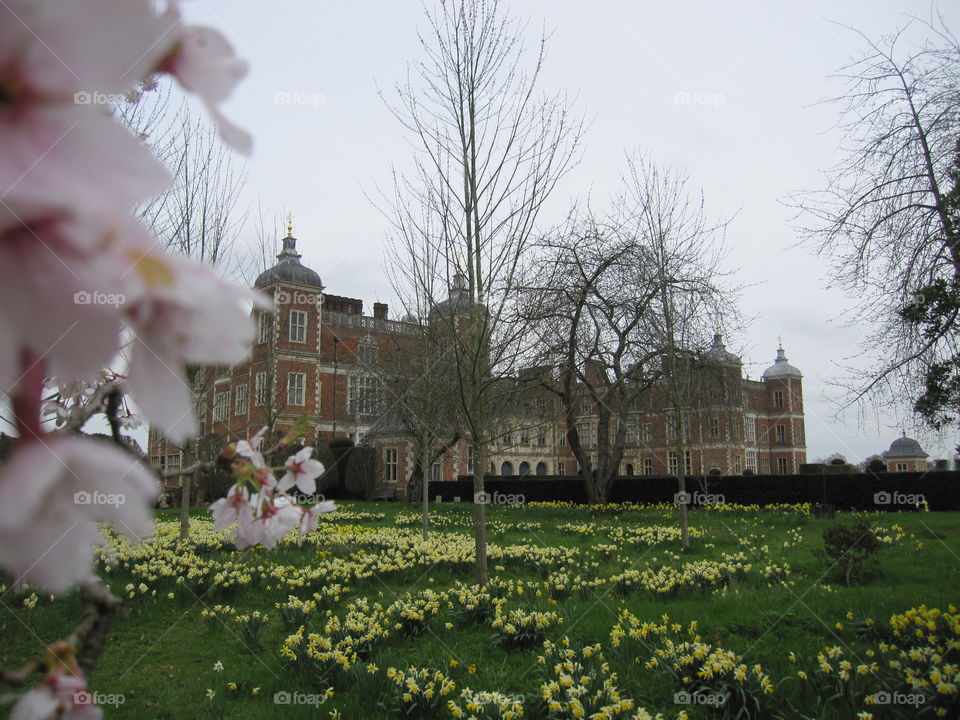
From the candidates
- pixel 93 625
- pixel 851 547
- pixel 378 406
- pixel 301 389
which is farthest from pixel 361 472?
pixel 93 625

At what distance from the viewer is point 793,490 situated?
19125 mm

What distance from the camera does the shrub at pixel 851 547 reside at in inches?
322

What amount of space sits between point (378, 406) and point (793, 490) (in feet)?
51.6

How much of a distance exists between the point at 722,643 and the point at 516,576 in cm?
374

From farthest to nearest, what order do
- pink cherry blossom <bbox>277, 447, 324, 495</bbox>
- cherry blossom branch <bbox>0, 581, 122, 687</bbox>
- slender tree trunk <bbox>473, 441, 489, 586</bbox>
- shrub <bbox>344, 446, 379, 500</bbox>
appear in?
1. shrub <bbox>344, 446, 379, 500</bbox>
2. slender tree trunk <bbox>473, 441, 489, 586</bbox>
3. pink cherry blossom <bbox>277, 447, 324, 495</bbox>
4. cherry blossom branch <bbox>0, 581, 122, 687</bbox>

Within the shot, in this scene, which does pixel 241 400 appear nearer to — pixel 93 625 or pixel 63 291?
pixel 93 625

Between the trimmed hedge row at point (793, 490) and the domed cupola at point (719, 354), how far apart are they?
Result: 11.4 ft

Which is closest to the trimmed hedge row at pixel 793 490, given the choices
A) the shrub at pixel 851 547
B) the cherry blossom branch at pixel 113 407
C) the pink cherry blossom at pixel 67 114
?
the shrub at pixel 851 547

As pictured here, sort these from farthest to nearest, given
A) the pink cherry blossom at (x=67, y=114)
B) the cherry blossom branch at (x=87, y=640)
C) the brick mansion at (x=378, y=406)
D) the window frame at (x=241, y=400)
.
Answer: the window frame at (x=241, y=400), the brick mansion at (x=378, y=406), the cherry blossom branch at (x=87, y=640), the pink cherry blossom at (x=67, y=114)

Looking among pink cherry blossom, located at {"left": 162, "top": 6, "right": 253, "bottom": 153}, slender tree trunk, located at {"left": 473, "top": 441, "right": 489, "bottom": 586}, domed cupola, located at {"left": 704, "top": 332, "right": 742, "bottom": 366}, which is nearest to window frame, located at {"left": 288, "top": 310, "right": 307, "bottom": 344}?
domed cupola, located at {"left": 704, "top": 332, "right": 742, "bottom": 366}

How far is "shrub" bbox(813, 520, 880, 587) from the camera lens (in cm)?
817

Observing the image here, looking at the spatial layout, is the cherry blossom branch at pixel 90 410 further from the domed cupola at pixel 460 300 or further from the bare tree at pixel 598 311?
the bare tree at pixel 598 311

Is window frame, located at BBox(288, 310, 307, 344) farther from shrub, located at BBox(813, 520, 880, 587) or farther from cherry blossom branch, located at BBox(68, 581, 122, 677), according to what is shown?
cherry blossom branch, located at BBox(68, 581, 122, 677)

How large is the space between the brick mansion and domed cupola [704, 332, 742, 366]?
1.1 inches
